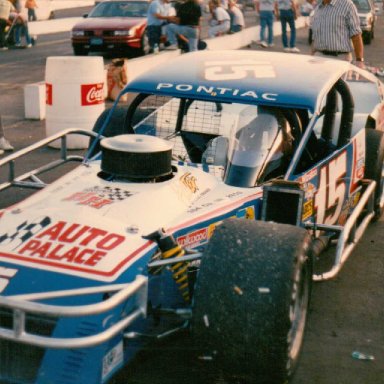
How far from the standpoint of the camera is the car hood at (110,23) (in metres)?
20.0

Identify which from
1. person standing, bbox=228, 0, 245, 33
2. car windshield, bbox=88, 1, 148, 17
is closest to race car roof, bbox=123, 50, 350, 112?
car windshield, bbox=88, 1, 148, 17

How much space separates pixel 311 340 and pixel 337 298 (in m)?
0.75

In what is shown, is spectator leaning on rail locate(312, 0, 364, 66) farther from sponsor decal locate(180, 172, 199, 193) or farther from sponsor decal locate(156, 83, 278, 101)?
sponsor decal locate(180, 172, 199, 193)

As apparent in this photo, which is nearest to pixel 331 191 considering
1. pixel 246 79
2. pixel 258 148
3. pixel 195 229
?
pixel 258 148

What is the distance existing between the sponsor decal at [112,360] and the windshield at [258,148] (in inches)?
63.9

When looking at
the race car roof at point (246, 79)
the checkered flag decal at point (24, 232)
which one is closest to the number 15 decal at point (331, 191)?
the race car roof at point (246, 79)

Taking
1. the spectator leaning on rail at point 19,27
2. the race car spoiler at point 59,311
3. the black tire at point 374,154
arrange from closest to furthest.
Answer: the race car spoiler at point 59,311 → the black tire at point 374,154 → the spectator leaning on rail at point 19,27

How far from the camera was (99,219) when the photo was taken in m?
4.35

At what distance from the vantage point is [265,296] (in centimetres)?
387

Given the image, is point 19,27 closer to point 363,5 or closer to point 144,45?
point 144,45

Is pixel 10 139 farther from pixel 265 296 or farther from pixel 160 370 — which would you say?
pixel 265 296

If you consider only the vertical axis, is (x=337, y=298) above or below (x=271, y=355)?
below

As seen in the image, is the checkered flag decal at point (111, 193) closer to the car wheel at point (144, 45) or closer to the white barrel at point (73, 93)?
the white barrel at point (73, 93)

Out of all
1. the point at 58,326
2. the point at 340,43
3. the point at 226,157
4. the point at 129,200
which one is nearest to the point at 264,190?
the point at 226,157
